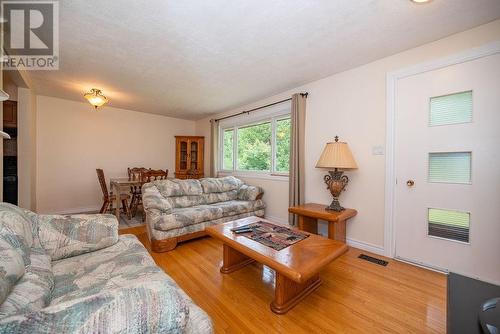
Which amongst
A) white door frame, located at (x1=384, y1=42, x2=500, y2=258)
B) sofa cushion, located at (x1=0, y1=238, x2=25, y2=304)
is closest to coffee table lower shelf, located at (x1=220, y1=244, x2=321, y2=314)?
white door frame, located at (x1=384, y1=42, x2=500, y2=258)

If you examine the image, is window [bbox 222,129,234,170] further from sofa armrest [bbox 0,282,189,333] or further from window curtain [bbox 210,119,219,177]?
sofa armrest [bbox 0,282,189,333]

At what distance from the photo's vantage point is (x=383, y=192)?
99.3 inches

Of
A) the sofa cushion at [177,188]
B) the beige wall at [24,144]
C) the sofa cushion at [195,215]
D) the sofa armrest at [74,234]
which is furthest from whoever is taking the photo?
the beige wall at [24,144]

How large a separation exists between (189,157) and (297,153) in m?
3.33

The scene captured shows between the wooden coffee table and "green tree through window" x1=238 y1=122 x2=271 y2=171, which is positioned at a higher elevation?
"green tree through window" x1=238 y1=122 x2=271 y2=171

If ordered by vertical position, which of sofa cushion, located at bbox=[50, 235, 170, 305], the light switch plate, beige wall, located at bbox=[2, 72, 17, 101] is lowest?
sofa cushion, located at bbox=[50, 235, 170, 305]

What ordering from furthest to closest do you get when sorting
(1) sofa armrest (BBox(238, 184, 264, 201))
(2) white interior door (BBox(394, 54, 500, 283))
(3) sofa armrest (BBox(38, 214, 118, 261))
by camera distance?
(1) sofa armrest (BBox(238, 184, 264, 201)), (2) white interior door (BBox(394, 54, 500, 283)), (3) sofa armrest (BBox(38, 214, 118, 261))

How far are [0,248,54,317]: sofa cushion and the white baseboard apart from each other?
2938 mm

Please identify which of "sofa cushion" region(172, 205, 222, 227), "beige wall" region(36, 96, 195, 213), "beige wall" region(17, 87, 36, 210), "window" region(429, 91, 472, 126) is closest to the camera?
"window" region(429, 91, 472, 126)

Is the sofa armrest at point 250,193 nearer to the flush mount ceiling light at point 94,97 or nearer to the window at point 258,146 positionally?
the window at point 258,146

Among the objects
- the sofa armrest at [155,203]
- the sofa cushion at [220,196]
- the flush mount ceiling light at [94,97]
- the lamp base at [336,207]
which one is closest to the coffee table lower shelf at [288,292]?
the lamp base at [336,207]

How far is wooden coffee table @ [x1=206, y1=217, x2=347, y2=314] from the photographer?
145cm

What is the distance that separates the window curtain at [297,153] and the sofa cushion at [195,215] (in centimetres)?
116

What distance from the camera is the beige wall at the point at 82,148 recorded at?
409 centimetres
